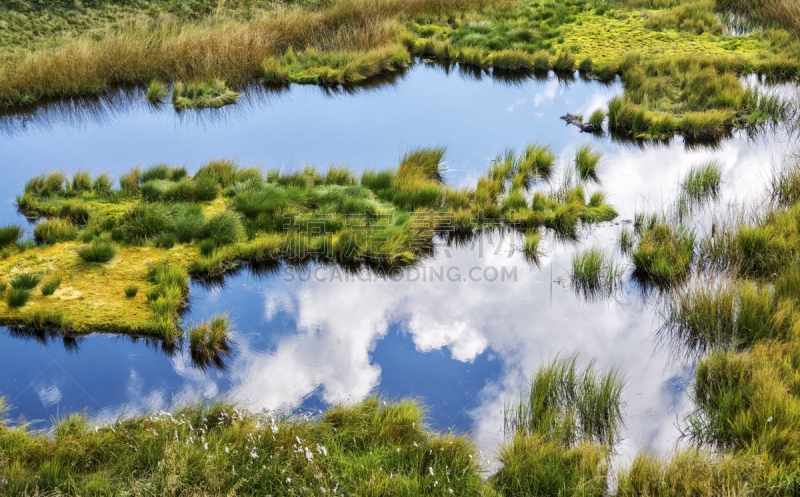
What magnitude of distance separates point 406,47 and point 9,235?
9409 millimetres

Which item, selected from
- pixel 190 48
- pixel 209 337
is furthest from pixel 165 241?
pixel 190 48

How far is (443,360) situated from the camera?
4902 mm

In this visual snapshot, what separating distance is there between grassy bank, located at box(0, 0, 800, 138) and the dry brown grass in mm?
25

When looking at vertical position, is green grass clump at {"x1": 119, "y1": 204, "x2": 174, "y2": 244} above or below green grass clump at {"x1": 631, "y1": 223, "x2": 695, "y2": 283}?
above

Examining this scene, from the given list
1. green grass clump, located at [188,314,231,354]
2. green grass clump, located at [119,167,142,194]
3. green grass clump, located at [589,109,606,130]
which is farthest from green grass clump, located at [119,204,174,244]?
green grass clump, located at [589,109,606,130]

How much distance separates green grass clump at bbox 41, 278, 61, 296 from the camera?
5.50 metres

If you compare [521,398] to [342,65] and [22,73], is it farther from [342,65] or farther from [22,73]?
[22,73]

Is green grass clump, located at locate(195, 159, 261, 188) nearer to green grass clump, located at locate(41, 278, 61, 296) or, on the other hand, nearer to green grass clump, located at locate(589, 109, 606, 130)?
green grass clump, located at locate(41, 278, 61, 296)

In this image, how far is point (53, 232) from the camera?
6.46 metres

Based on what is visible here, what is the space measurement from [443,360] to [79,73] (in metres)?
9.30

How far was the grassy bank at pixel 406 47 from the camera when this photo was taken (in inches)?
402

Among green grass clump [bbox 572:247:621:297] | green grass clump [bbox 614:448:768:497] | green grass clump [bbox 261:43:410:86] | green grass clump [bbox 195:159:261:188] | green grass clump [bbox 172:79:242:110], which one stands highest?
green grass clump [bbox 261:43:410:86]

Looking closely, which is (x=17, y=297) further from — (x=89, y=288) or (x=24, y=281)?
(x=89, y=288)

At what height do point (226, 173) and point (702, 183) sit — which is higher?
point (226, 173)
